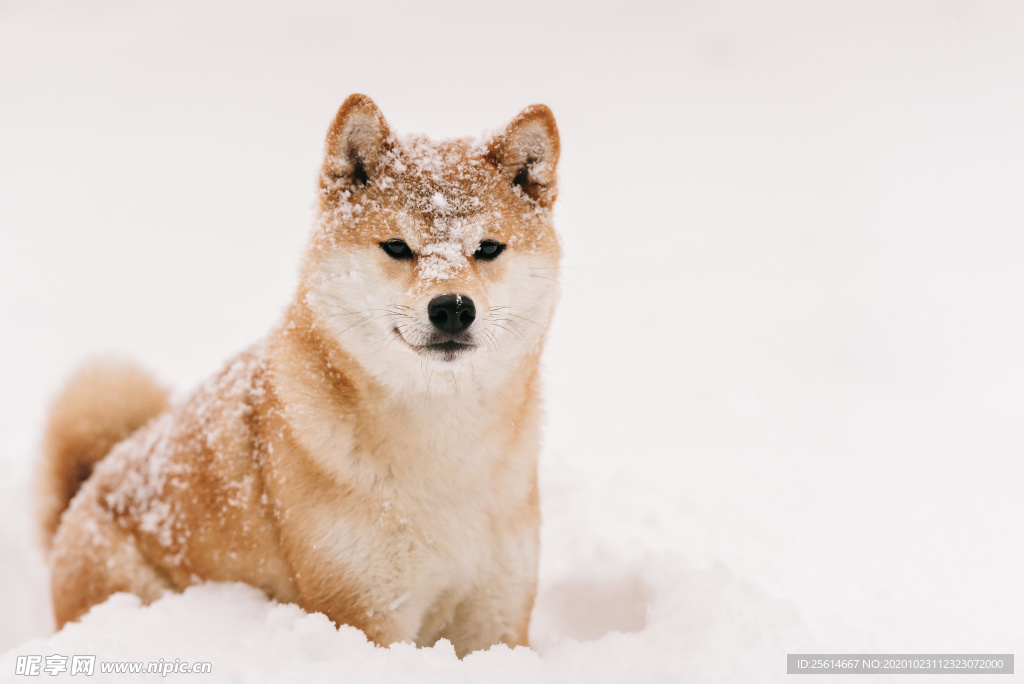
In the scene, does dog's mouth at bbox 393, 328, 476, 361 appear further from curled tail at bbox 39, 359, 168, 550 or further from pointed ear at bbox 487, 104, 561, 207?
curled tail at bbox 39, 359, 168, 550

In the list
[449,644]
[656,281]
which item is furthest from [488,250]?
[656,281]

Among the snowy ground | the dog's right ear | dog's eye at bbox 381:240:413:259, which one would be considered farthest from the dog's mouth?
the snowy ground

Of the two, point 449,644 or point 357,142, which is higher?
point 357,142

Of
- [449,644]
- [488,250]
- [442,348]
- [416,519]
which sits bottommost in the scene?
[449,644]

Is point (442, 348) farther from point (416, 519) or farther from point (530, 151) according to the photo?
point (530, 151)

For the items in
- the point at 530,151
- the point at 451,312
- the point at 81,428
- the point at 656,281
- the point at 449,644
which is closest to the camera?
the point at 451,312

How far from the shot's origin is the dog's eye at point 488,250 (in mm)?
2600

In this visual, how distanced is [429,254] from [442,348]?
343mm

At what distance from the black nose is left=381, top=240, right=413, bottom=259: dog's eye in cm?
32

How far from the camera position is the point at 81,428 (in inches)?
142

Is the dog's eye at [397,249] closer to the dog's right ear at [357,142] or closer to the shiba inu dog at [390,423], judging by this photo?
the shiba inu dog at [390,423]

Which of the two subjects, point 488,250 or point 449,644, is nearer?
point 449,644

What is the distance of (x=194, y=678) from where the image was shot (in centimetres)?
220

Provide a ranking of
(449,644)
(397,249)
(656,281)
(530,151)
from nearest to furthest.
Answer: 1. (449,644)
2. (397,249)
3. (530,151)
4. (656,281)
